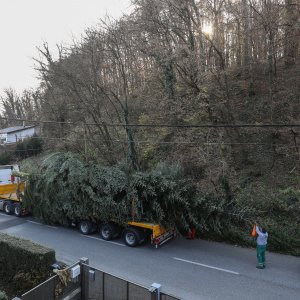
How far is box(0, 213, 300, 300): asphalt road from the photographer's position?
9328mm

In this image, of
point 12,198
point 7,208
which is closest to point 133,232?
point 12,198

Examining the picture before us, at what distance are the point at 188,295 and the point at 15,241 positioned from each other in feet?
19.1

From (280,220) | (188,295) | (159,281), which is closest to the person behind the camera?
(188,295)

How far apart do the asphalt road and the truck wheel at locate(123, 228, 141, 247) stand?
295 mm

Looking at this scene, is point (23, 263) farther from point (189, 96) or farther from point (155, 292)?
point (189, 96)

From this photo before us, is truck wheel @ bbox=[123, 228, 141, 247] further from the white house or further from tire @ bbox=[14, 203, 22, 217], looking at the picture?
the white house


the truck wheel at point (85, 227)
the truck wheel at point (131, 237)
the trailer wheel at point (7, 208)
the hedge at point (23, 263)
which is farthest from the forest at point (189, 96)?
the hedge at point (23, 263)

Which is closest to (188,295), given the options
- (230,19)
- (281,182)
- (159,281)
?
(159,281)

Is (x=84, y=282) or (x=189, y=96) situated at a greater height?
(x=189, y=96)

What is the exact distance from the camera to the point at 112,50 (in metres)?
19.1

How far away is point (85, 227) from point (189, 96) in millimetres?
9645

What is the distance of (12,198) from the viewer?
62.8ft

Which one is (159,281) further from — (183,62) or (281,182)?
(183,62)

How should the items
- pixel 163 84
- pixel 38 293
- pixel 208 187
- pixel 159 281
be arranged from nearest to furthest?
pixel 38 293 < pixel 159 281 < pixel 208 187 < pixel 163 84
